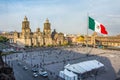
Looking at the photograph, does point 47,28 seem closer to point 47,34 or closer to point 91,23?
point 47,34

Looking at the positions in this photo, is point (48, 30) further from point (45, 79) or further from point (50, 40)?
point (45, 79)

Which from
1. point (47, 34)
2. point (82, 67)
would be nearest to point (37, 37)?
point (47, 34)

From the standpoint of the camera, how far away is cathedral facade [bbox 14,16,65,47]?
72.9 metres

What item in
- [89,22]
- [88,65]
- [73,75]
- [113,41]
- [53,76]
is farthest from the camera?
[113,41]

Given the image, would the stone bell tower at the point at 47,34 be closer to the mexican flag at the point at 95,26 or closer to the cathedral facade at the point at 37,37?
the cathedral facade at the point at 37,37

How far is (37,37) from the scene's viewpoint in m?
75.2

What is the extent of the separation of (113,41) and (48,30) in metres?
23.6

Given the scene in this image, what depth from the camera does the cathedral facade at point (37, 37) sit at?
239 ft

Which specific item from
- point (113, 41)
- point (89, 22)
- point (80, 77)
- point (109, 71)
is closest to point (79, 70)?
point (80, 77)

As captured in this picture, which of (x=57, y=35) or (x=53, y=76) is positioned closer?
(x=53, y=76)

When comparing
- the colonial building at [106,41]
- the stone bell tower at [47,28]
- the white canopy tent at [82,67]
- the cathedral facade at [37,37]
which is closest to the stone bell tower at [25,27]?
the cathedral facade at [37,37]

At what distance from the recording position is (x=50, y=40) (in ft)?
250

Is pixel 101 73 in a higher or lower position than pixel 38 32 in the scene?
lower

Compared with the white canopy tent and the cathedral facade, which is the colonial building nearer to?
the cathedral facade
